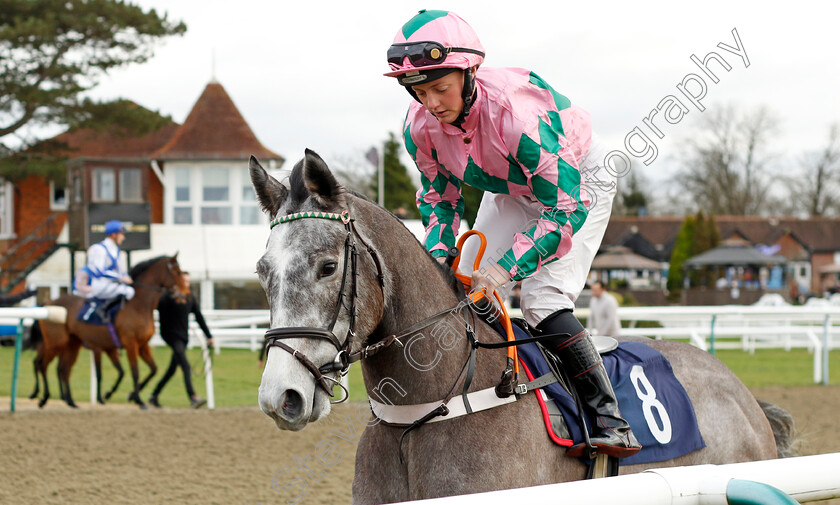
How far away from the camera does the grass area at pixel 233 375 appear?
10501 millimetres

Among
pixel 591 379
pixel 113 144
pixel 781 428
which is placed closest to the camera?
pixel 591 379

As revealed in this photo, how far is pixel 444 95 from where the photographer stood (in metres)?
2.43

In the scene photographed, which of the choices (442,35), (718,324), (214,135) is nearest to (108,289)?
(442,35)

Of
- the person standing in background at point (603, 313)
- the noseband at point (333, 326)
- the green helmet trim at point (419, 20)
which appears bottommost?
the person standing in background at point (603, 313)

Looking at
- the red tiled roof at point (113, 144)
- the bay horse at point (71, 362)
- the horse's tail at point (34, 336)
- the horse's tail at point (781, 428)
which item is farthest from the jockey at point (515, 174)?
the red tiled roof at point (113, 144)

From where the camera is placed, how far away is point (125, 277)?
9.77 meters

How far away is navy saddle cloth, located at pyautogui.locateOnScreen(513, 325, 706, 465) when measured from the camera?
255 centimetres

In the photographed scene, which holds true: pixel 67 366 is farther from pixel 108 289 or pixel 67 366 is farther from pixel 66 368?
pixel 108 289

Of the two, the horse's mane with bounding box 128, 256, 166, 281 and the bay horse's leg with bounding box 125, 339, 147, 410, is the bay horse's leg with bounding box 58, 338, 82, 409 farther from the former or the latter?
the horse's mane with bounding box 128, 256, 166, 281

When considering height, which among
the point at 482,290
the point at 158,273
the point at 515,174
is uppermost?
the point at 515,174

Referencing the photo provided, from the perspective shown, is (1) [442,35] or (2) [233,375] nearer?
(1) [442,35]

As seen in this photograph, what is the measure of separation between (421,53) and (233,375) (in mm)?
10857

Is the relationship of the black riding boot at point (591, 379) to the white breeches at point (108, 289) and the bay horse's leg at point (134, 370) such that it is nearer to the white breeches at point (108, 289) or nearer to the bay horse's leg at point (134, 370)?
the bay horse's leg at point (134, 370)

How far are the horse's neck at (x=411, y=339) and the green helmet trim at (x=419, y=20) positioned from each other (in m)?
0.57
